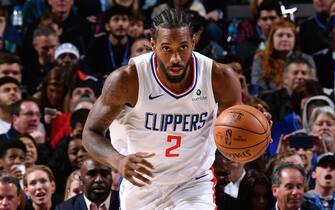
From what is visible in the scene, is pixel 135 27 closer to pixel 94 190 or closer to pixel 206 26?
pixel 206 26

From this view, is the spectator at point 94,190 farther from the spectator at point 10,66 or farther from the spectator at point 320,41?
the spectator at point 320,41

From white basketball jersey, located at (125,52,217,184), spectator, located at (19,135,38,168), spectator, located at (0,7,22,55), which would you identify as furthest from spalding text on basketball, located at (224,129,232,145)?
spectator, located at (0,7,22,55)

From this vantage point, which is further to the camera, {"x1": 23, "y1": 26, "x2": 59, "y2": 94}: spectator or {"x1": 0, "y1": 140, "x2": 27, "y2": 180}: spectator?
{"x1": 23, "y1": 26, "x2": 59, "y2": 94}: spectator

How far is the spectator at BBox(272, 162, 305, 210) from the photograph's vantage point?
6.90m

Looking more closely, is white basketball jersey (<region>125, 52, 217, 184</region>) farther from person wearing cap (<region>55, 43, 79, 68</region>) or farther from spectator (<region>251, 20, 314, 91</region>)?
person wearing cap (<region>55, 43, 79, 68</region>)

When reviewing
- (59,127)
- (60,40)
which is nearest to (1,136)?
(59,127)

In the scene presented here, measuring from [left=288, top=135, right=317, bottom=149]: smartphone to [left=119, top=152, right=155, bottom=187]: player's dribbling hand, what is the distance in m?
3.46

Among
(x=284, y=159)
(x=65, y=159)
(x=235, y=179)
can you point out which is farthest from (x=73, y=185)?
(x=284, y=159)

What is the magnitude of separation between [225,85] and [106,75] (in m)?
4.51

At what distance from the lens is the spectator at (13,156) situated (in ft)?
25.2

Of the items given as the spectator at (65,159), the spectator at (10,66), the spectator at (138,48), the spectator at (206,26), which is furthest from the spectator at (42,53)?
the spectator at (65,159)

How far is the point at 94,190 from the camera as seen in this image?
6938mm

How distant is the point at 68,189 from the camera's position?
7516mm

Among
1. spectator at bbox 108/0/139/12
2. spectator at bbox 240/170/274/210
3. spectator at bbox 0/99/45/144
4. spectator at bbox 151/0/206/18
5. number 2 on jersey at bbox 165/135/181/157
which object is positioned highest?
spectator at bbox 108/0/139/12
